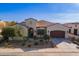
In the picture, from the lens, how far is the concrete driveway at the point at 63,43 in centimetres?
269

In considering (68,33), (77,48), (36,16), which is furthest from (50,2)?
(77,48)

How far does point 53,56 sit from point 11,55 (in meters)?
0.48

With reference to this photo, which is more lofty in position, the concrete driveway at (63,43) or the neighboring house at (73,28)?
the neighboring house at (73,28)

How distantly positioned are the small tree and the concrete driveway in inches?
18.6

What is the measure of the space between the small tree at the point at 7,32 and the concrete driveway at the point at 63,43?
1.55 feet

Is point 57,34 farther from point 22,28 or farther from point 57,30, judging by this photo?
point 22,28

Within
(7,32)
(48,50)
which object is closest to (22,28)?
(7,32)

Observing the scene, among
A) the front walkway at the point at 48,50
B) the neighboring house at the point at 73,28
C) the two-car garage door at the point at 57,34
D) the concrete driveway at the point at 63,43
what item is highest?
the neighboring house at the point at 73,28

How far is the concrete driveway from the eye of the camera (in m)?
2.69

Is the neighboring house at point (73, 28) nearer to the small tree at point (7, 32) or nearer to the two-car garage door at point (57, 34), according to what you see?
the two-car garage door at point (57, 34)

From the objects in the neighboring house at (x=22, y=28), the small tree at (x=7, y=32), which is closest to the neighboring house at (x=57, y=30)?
the neighboring house at (x=22, y=28)

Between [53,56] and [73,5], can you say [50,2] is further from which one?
[53,56]

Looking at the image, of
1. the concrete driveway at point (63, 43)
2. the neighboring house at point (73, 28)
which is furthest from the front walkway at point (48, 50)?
A: the neighboring house at point (73, 28)

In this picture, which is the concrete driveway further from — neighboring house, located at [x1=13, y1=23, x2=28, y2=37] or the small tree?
the small tree
